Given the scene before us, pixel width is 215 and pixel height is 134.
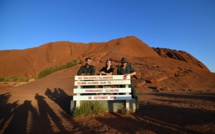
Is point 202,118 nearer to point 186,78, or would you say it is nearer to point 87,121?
point 87,121

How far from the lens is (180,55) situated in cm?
5559

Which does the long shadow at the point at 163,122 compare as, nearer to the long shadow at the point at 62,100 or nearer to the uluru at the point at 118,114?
the uluru at the point at 118,114

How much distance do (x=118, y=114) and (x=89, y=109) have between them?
1008 millimetres

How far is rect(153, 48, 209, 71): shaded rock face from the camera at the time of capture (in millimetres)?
53812

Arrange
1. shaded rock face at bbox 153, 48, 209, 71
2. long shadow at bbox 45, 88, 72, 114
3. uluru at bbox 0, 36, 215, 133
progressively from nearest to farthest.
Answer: uluru at bbox 0, 36, 215, 133 → long shadow at bbox 45, 88, 72, 114 → shaded rock face at bbox 153, 48, 209, 71

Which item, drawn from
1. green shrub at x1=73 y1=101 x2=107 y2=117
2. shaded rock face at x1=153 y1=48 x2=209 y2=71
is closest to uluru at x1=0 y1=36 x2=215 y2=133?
shaded rock face at x1=153 y1=48 x2=209 y2=71

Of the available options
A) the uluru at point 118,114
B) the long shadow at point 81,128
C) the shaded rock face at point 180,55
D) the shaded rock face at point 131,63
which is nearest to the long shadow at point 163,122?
the uluru at point 118,114

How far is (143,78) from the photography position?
70.7 ft

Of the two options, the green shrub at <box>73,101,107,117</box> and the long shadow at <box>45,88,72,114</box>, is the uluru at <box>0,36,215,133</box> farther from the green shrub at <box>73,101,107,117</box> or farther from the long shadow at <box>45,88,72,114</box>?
the green shrub at <box>73,101,107,117</box>

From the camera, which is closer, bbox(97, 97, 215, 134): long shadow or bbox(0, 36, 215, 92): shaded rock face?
bbox(97, 97, 215, 134): long shadow

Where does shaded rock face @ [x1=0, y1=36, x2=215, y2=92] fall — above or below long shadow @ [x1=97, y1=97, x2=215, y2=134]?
above

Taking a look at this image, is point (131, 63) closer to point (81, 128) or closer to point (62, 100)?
point (62, 100)

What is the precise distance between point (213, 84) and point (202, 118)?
15646mm

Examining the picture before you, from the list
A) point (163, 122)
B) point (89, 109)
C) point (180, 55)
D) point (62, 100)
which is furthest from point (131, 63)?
point (180, 55)
